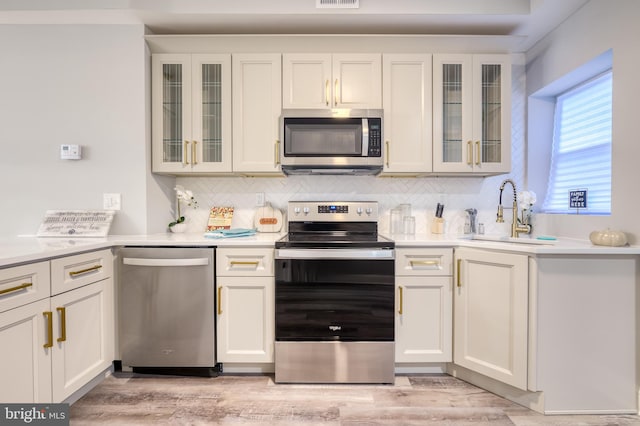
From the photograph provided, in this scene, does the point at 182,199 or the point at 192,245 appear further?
the point at 182,199

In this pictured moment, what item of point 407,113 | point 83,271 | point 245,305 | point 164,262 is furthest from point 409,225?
point 83,271

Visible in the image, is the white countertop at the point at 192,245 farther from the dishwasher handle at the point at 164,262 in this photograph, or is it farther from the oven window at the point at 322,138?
the oven window at the point at 322,138

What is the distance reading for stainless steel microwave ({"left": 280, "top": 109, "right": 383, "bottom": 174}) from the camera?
235cm

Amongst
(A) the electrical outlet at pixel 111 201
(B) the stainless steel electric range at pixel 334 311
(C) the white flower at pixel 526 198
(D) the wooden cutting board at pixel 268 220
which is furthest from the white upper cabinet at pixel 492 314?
(A) the electrical outlet at pixel 111 201

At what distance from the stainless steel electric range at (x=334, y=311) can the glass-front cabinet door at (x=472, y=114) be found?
1.02 m

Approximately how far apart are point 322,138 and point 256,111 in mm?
562

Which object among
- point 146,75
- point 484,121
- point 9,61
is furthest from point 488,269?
point 9,61

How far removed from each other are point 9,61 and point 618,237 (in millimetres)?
4142

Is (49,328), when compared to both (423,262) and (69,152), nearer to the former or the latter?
(69,152)

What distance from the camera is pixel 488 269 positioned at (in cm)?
196

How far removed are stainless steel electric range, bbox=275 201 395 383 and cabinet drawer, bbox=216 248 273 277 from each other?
0.10 metres

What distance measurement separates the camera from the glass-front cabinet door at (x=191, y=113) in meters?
2.46

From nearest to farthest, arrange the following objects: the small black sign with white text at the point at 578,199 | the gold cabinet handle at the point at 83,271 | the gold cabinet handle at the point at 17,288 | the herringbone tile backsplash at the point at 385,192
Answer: the gold cabinet handle at the point at 17,288
the gold cabinet handle at the point at 83,271
the small black sign with white text at the point at 578,199
the herringbone tile backsplash at the point at 385,192

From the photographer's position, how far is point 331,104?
2.43 metres
